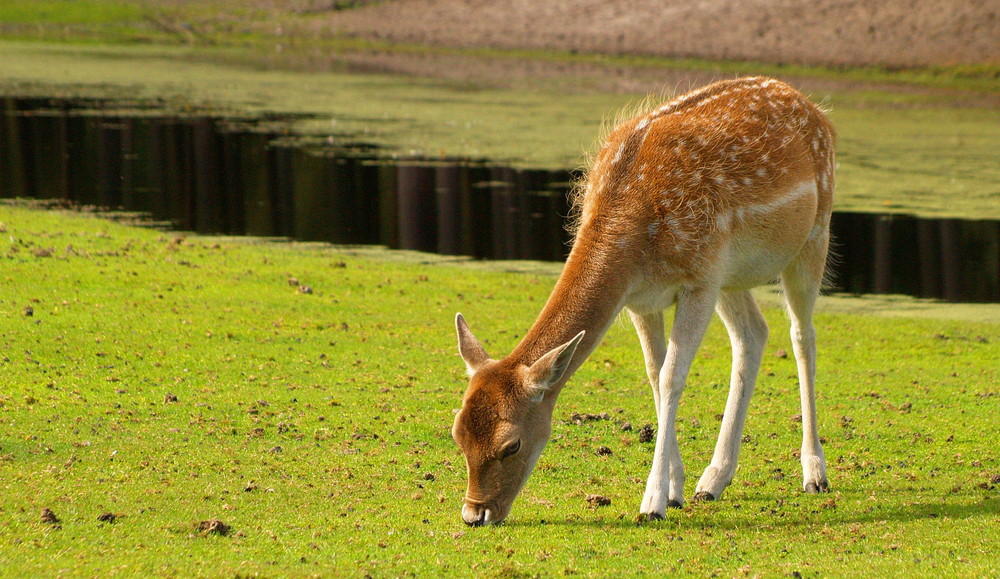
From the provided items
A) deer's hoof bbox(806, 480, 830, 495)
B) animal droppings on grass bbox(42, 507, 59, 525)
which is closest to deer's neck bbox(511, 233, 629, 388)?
deer's hoof bbox(806, 480, 830, 495)

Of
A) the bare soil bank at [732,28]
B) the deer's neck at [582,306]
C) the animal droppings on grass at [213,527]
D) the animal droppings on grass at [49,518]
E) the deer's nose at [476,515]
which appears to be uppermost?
the deer's neck at [582,306]

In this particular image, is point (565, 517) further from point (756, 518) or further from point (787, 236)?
point (787, 236)

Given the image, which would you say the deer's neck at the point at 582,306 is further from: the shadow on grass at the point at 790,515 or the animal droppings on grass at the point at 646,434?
the animal droppings on grass at the point at 646,434

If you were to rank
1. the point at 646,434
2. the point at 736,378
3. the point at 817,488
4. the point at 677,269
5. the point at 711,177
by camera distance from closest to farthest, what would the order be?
the point at 677,269 → the point at 711,177 → the point at 817,488 → the point at 736,378 → the point at 646,434

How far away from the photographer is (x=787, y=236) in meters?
8.05

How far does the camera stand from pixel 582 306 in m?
6.93

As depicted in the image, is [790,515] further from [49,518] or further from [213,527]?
[49,518]

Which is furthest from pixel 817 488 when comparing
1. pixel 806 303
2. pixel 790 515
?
pixel 806 303

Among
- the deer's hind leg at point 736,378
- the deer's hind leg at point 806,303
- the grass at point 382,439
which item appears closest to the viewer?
the grass at point 382,439

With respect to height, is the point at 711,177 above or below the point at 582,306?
above

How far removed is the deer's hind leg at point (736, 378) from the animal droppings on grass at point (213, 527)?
10.3 ft

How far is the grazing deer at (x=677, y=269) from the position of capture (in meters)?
6.66

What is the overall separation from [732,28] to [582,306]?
136 feet

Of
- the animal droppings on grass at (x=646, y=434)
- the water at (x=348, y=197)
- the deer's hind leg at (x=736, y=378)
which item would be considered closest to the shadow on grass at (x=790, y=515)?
the deer's hind leg at (x=736, y=378)
